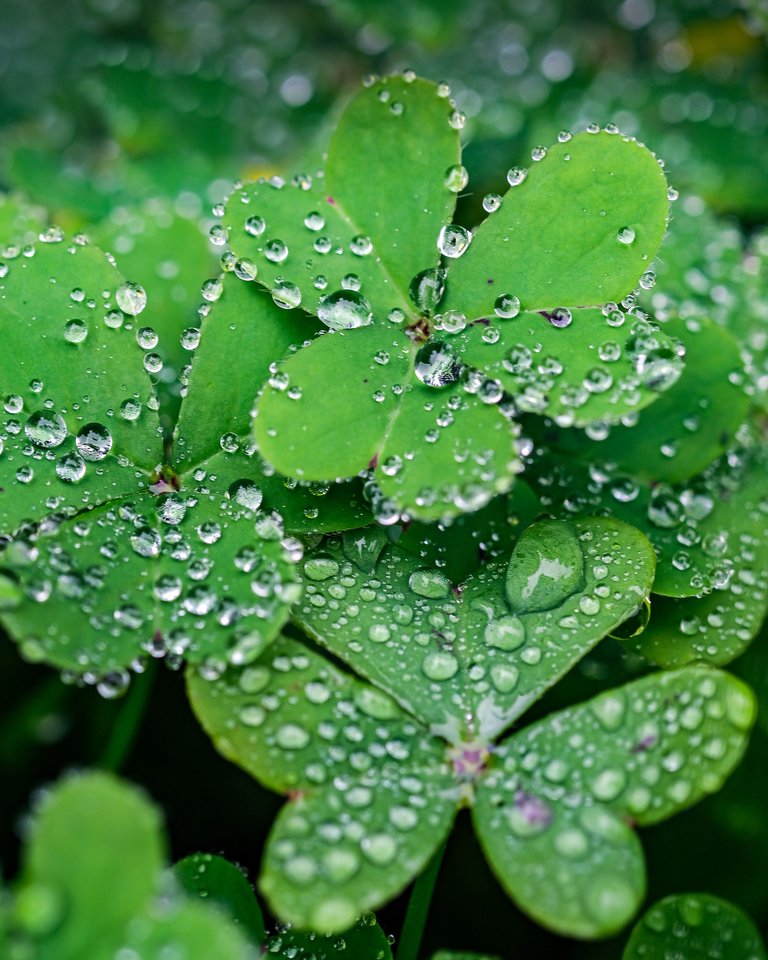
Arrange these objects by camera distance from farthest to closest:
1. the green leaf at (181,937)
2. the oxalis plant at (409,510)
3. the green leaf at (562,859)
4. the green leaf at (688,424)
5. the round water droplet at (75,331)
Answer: the green leaf at (688,424), the round water droplet at (75,331), the oxalis plant at (409,510), the green leaf at (562,859), the green leaf at (181,937)

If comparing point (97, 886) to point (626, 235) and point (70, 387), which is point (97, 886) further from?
point (626, 235)

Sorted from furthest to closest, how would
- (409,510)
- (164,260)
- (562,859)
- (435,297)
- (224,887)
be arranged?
(164,260) < (435,297) < (224,887) < (409,510) < (562,859)

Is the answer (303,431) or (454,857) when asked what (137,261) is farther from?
(454,857)

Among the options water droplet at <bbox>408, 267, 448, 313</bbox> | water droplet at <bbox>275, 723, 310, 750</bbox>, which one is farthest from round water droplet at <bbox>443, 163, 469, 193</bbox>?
water droplet at <bbox>275, 723, 310, 750</bbox>

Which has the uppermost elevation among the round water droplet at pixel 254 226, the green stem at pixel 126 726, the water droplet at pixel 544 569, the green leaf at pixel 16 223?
the round water droplet at pixel 254 226

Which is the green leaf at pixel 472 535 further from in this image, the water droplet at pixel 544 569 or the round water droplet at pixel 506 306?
the round water droplet at pixel 506 306

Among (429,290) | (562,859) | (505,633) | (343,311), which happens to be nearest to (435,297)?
(429,290)

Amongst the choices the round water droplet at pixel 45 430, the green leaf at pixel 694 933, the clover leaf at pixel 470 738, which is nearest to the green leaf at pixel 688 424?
the clover leaf at pixel 470 738

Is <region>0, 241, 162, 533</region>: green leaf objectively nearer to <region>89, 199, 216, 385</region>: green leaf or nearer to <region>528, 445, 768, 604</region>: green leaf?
<region>89, 199, 216, 385</region>: green leaf
